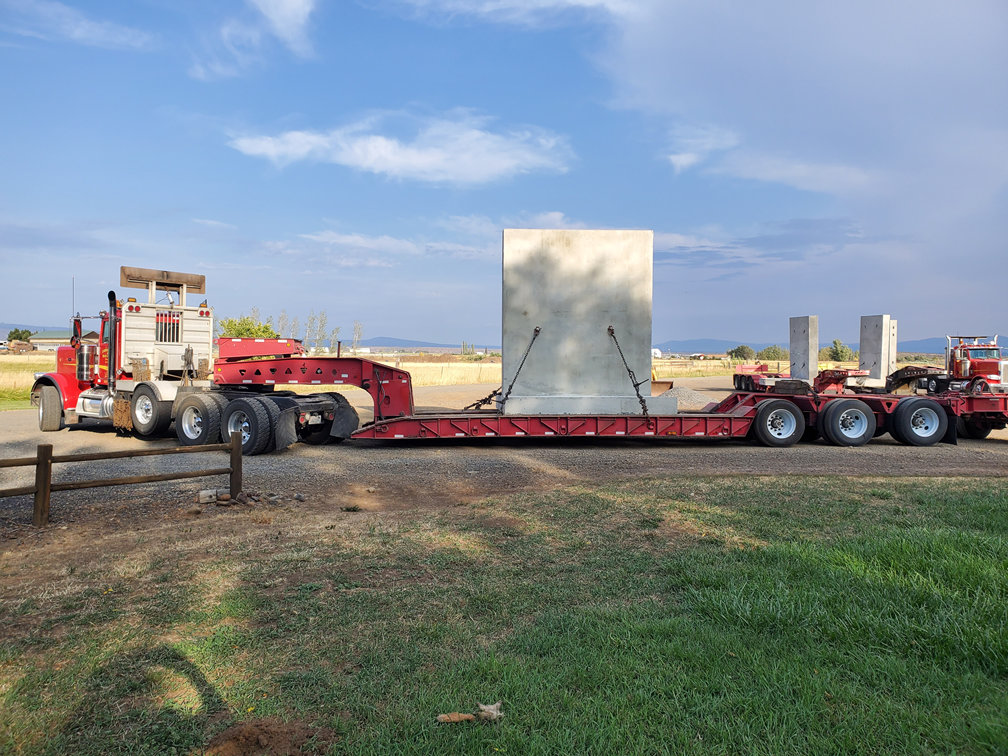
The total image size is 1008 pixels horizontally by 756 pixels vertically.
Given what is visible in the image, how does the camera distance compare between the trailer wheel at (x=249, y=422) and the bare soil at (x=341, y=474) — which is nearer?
the bare soil at (x=341, y=474)

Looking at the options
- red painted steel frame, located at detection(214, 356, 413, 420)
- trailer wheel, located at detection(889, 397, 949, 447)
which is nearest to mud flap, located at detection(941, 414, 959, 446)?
trailer wheel, located at detection(889, 397, 949, 447)

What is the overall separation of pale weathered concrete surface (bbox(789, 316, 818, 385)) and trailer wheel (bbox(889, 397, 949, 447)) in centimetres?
1548

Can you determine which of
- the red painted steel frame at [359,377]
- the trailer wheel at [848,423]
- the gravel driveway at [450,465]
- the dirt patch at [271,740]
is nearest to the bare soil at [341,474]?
the gravel driveway at [450,465]

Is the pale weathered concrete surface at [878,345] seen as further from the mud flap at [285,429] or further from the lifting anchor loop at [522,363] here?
the mud flap at [285,429]

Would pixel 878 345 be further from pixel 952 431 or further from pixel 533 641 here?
pixel 533 641

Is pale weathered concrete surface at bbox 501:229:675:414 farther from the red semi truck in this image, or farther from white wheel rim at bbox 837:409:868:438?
white wheel rim at bbox 837:409:868:438

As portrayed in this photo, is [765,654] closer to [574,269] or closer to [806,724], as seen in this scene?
[806,724]

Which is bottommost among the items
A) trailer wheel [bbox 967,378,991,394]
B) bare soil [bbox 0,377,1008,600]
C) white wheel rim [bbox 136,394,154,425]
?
bare soil [bbox 0,377,1008,600]

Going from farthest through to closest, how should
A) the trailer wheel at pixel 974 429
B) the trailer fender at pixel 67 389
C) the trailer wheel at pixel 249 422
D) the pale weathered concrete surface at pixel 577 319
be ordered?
the trailer wheel at pixel 974 429 < the trailer fender at pixel 67 389 < the pale weathered concrete surface at pixel 577 319 < the trailer wheel at pixel 249 422

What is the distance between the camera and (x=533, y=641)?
4227 millimetres

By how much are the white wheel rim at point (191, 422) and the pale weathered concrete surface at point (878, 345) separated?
81.0 ft

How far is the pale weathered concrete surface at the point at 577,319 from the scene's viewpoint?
14133 millimetres

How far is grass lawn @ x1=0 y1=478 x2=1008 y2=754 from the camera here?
3.27 metres

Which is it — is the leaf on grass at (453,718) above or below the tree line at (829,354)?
below
